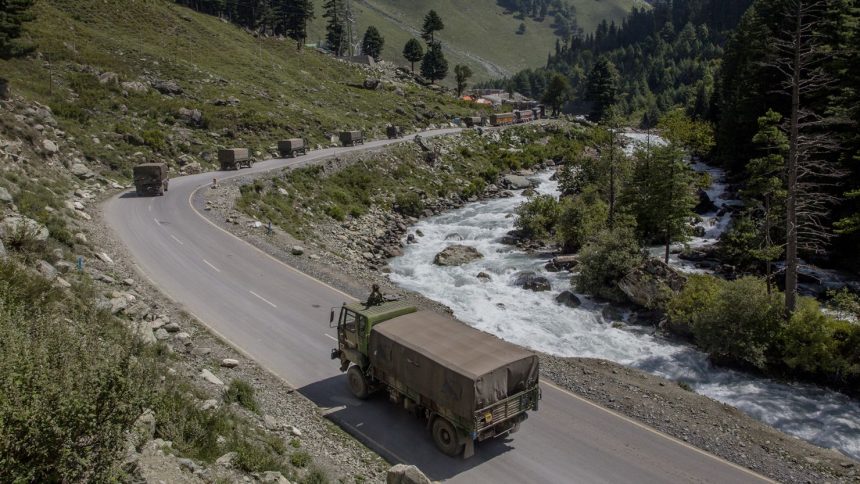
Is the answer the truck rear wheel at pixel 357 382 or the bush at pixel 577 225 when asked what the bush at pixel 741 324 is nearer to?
the bush at pixel 577 225

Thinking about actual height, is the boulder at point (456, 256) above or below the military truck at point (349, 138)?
below

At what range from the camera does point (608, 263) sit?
33.3 m

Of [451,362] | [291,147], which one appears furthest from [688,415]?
[291,147]

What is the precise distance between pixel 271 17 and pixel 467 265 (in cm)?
9881

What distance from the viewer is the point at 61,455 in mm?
7812

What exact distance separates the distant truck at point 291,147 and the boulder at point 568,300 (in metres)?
35.7

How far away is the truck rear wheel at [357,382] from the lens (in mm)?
17375

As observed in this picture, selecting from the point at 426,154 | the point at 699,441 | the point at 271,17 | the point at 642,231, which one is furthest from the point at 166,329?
the point at 271,17

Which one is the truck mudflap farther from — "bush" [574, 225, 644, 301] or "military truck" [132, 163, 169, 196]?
"military truck" [132, 163, 169, 196]

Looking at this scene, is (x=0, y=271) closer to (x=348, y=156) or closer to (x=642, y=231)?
(x=642, y=231)

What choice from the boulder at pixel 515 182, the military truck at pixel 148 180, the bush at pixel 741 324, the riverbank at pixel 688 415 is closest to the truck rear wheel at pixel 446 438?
the riverbank at pixel 688 415

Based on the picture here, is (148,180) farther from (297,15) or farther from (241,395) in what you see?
(297,15)

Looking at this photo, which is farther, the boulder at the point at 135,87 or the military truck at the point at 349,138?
the military truck at the point at 349,138

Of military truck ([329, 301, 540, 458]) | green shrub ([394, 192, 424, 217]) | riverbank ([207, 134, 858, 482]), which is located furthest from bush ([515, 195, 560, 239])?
military truck ([329, 301, 540, 458])
